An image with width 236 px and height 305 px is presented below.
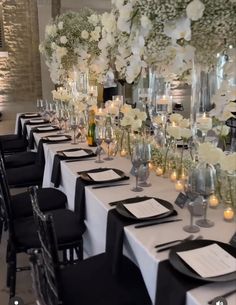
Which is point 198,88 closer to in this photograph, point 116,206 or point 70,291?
point 116,206

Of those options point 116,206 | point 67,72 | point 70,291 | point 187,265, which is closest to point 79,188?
point 116,206

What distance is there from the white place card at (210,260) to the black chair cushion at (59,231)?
103cm

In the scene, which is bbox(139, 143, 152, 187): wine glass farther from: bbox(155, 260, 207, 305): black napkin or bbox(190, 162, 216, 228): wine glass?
bbox(155, 260, 207, 305): black napkin

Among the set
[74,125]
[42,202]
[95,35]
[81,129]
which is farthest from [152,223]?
[95,35]

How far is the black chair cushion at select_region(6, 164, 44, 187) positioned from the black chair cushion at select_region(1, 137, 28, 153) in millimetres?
1397

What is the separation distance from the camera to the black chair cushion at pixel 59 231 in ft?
7.17

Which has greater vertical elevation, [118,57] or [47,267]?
[118,57]

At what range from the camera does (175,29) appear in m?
1.53

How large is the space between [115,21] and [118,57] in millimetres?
265

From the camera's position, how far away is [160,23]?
1581 mm

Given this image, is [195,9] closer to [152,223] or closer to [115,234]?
[152,223]

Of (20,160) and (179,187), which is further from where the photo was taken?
(20,160)

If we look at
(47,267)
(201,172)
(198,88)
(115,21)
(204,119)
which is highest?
(115,21)

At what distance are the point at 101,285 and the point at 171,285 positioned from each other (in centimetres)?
52
